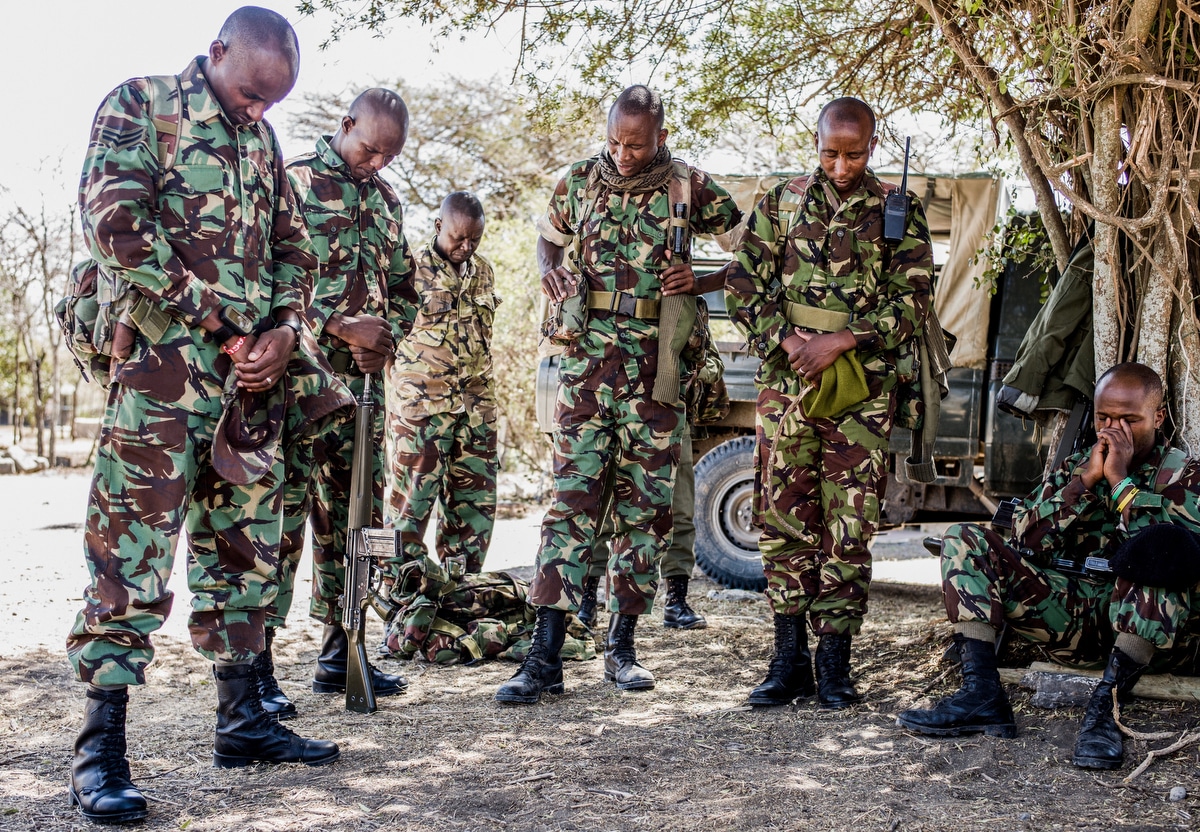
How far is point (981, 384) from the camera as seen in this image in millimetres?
6168

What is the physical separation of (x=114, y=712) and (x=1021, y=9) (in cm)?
392

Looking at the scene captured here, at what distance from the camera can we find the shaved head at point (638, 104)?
12.8 ft

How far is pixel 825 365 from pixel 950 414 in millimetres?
2769

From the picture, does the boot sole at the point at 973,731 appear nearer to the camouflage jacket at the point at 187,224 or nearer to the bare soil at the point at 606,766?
the bare soil at the point at 606,766

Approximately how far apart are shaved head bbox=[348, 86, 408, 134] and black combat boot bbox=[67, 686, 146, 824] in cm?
214

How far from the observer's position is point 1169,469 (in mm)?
3400

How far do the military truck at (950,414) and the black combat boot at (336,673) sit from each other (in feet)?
7.12

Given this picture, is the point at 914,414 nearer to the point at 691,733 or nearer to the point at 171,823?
the point at 691,733

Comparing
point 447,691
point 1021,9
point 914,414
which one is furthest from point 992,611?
point 1021,9

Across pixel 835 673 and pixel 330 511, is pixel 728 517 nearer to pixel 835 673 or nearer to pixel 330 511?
pixel 835 673

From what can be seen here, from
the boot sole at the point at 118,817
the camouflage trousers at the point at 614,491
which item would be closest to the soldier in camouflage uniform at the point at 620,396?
the camouflage trousers at the point at 614,491

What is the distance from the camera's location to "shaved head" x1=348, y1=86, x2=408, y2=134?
386 cm

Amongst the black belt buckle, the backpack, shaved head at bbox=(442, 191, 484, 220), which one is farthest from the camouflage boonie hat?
shaved head at bbox=(442, 191, 484, 220)

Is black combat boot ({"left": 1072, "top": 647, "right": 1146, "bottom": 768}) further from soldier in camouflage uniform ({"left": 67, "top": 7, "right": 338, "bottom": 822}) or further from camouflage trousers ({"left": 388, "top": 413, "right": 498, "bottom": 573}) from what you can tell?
camouflage trousers ({"left": 388, "top": 413, "right": 498, "bottom": 573})
